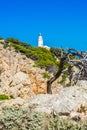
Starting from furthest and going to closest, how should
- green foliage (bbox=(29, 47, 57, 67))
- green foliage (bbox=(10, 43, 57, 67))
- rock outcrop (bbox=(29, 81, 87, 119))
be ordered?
green foliage (bbox=(10, 43, 57, 67))
green foliage (bbox=(29, 47, 57, 67))
rock outcrop (bbox=(29, 81, 87, 119))

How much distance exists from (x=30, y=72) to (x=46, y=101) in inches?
668

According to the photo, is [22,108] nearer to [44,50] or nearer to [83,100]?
[83,100]

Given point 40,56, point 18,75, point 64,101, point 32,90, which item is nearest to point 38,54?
point 40,56

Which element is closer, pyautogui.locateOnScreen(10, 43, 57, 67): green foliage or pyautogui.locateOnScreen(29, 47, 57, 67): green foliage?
pyautogui.locateOnScreen(29, 47, 57, 67): green foliage

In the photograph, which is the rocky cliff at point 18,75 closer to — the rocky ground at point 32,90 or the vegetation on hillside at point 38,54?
the rocky ground at point 32,90

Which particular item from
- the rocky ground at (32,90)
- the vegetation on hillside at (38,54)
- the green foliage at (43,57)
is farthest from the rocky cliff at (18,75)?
the green foliage at (43,57)

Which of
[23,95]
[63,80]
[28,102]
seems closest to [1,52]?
[63,80]

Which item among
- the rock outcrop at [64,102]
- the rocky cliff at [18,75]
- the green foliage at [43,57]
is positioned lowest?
the rock outcrop at [64,102]

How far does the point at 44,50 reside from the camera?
121 ft

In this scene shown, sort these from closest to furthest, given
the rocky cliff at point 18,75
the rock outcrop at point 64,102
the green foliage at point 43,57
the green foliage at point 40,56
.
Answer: the rock outcrop at point 64,102
the rocky cliff at point 18,75
the green foliage at point 43,57
the green foliage at point 40,56

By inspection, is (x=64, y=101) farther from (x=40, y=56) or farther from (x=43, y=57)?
(x=43, y=57)

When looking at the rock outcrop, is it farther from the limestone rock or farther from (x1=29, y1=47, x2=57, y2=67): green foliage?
(x1=29, y1=47, x2=57, y2=67): green foliage

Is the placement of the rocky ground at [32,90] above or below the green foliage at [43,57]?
below

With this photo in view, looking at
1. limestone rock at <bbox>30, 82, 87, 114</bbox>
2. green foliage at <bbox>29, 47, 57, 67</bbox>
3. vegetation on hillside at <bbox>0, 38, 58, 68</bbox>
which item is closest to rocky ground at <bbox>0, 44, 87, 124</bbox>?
limestone rock at <bbox>30, 82, 87, 114</bbox>
